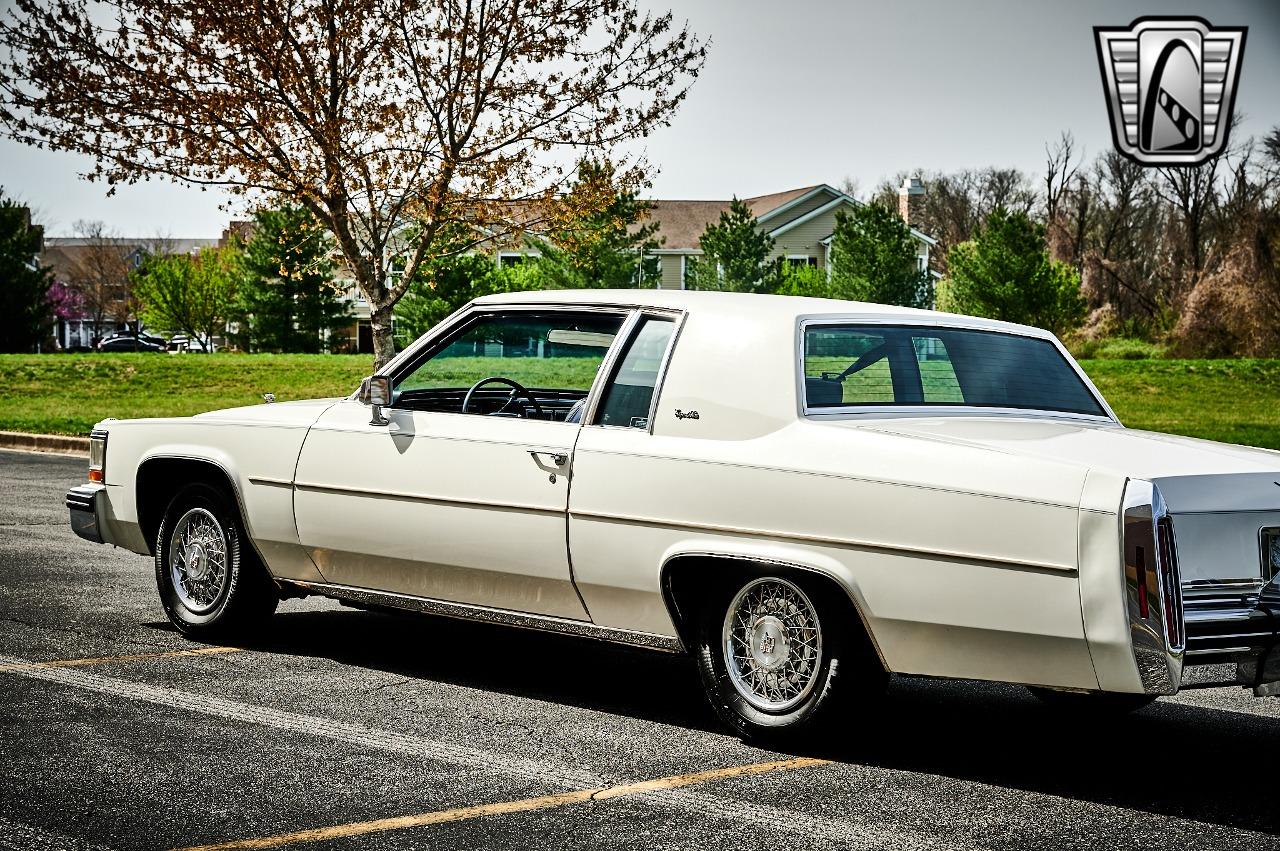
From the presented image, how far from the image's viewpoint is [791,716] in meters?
5.23

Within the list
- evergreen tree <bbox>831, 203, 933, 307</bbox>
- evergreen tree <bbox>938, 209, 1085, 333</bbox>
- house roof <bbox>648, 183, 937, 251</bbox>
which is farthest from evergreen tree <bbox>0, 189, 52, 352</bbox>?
evergreen tree <bbox>938, 209, 1085, 333</bbox>

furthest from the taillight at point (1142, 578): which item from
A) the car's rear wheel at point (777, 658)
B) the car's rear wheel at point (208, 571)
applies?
the car's rear wheel at point (208, 571)

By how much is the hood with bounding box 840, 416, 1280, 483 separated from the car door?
1.30 meters

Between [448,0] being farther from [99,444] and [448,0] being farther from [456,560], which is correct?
[456,560]

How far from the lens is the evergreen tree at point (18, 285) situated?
56188 millimetres

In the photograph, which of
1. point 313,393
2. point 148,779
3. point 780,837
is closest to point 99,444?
point 148,779

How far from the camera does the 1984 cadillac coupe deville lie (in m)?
4.58

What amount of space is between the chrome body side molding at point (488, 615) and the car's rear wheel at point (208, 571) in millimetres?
263

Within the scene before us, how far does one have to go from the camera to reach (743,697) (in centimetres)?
538

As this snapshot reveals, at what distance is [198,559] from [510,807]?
10.5 ft

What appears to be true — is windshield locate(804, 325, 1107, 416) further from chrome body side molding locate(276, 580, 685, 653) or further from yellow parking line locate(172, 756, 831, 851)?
yellow parking line locate(172, 756, 831, 851)

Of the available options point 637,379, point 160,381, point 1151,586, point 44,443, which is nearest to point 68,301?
point 160,381

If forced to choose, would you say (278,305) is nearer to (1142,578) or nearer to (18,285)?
(18,285)

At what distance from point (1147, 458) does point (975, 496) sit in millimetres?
641
